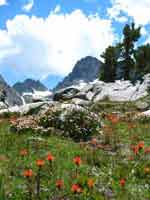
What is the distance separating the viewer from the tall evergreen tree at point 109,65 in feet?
300

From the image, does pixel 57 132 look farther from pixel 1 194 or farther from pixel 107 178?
pixel 1 194

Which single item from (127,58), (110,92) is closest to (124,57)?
(127,58)

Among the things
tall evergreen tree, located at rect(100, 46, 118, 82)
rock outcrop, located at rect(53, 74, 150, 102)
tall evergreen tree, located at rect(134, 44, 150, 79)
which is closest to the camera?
rock outcrop, located at rect(53, 74, 150, 102)

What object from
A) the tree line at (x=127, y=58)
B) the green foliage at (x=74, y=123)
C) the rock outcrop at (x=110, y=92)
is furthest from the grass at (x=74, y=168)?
the tree line at (x=127, y=58)

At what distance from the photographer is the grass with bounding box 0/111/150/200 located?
11.4m

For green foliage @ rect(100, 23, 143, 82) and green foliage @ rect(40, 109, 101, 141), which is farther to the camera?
green foliage @ rect(100, 23, 143, 82)

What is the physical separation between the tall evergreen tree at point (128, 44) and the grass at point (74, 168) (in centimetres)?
7077

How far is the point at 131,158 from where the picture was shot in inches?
600

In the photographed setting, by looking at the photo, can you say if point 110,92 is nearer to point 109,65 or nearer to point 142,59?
point 142,59

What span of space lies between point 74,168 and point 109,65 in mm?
80057

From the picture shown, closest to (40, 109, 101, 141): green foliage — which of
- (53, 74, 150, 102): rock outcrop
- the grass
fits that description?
the grass

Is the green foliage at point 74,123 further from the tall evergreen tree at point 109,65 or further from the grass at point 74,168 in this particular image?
the tall evergreen tree at point 109,65

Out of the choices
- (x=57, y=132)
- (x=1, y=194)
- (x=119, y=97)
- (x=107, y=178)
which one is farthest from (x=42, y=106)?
(x=119, y=97)

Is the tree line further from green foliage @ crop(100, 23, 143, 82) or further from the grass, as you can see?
the grass
